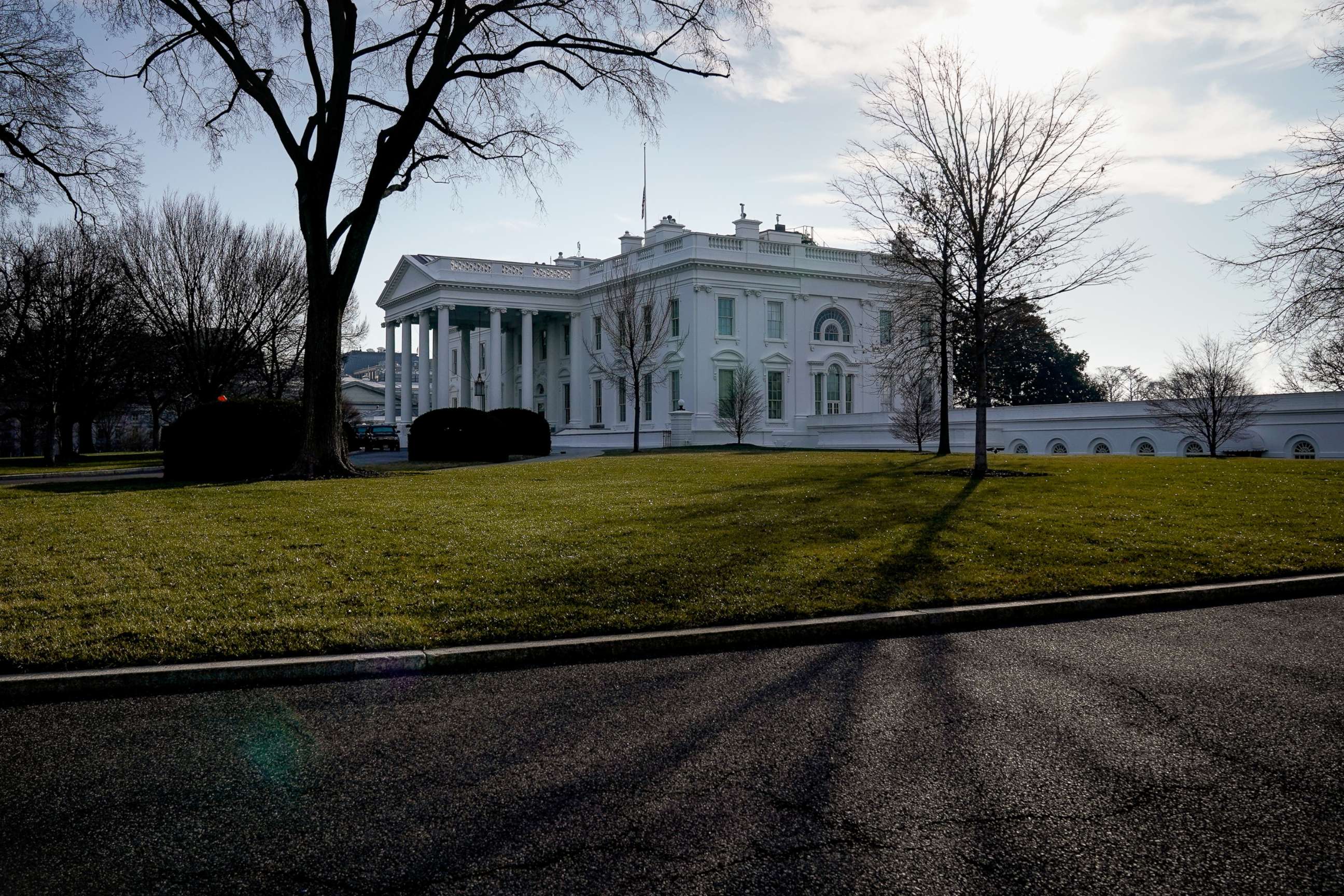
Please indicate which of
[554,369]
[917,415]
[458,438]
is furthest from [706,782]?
[554,369]

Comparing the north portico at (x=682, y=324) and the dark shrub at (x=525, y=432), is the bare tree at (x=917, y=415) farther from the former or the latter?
the dark shrub at (x=525, y=432)

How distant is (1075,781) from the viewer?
183 inches

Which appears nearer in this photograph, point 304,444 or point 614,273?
point 304,444

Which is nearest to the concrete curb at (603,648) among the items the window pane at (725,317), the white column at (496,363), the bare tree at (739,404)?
the bare tree at (739,404)

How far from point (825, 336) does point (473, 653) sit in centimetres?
5339

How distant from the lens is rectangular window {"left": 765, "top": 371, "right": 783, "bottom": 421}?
55.9 m

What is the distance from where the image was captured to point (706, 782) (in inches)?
183

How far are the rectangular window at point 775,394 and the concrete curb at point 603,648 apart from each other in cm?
4654

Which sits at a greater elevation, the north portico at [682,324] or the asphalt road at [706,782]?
the north portico at [682,324]

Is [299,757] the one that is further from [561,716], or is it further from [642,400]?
[642,400]

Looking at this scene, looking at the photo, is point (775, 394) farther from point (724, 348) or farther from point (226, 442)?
point (226, 442)

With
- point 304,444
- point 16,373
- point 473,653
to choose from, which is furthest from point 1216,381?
point 16,373

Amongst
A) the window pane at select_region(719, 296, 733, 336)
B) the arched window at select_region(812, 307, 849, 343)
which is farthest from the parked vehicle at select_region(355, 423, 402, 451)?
the arched window at select_region(812, 307, 849, 343)

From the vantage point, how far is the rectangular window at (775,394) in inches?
2200
